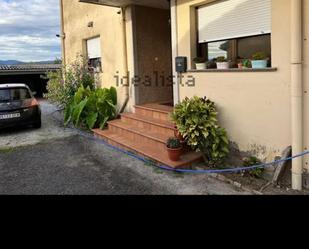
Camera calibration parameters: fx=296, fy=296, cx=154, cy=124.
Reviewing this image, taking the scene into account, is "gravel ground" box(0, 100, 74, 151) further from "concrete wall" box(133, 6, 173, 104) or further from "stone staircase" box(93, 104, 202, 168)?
"concrete wall" box(133, 6, 173, 104)

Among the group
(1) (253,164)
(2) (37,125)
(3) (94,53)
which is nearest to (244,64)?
(1) (253,164)

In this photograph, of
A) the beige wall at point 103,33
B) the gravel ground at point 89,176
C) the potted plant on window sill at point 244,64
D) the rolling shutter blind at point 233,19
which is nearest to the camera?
the gravel ground at point 89,176

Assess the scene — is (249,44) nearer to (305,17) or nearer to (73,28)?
(305,17)

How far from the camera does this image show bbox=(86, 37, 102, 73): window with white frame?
9578mm

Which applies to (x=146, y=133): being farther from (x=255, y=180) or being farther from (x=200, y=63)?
(x=255, y=180)

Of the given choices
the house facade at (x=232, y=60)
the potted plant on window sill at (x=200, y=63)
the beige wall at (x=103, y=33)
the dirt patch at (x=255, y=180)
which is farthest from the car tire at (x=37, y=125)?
the dirt patch at (x=255, y=180)

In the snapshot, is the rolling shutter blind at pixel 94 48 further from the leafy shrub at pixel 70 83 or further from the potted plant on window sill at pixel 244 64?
the potted plant on window sill at pixel 244 64

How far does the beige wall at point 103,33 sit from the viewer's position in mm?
8172

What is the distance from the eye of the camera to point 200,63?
562 cm

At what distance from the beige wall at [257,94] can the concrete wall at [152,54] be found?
209 cm

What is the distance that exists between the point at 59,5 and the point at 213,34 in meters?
8.59

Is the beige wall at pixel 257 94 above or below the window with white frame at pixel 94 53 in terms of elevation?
below
